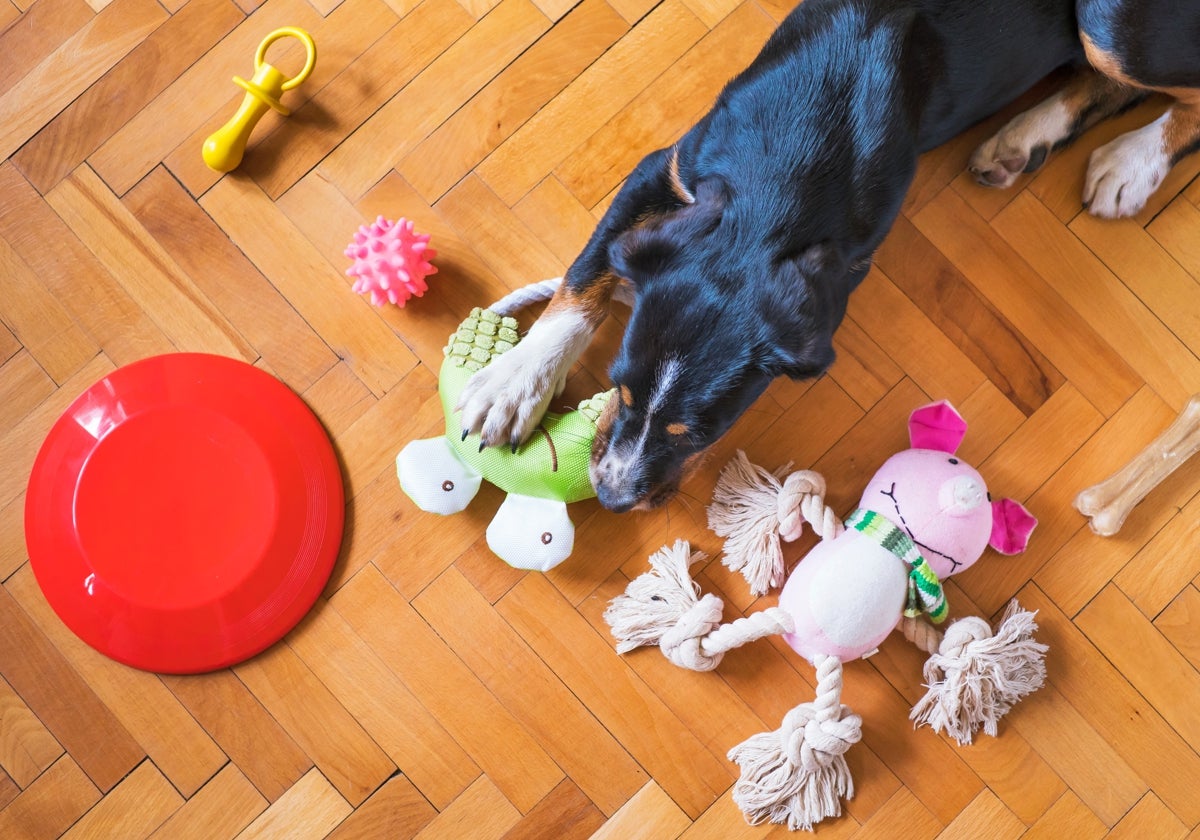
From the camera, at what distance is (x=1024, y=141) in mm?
1996

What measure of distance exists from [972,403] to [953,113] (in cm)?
60

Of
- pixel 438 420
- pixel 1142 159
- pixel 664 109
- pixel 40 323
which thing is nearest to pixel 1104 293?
pixel 1142 159

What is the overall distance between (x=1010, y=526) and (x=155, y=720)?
5.81ft

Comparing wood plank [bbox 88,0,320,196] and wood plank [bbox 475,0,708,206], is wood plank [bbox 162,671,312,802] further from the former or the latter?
wood plank [bbox 475,0,708,206]

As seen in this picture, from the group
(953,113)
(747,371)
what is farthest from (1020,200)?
(747,371)

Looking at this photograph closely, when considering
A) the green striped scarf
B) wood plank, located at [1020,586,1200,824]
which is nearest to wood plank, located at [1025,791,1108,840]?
wood plank, located at [1020,586,1200,824]

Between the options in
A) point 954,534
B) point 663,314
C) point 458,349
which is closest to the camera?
point 663,314

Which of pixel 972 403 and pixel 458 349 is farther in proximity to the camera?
pixel 972 403

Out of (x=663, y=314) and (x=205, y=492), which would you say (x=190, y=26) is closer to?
(x=205, y=492)

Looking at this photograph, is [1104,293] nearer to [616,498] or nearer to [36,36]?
[616,498]

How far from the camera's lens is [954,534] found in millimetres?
1761

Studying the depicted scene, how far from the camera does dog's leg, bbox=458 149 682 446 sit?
5.80 feet

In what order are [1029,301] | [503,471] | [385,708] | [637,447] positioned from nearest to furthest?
1. [637,447]
2. [503,471]
3. [385,708]
4. [1029,301]

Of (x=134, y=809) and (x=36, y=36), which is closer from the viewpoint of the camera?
(x=134, y=809)
